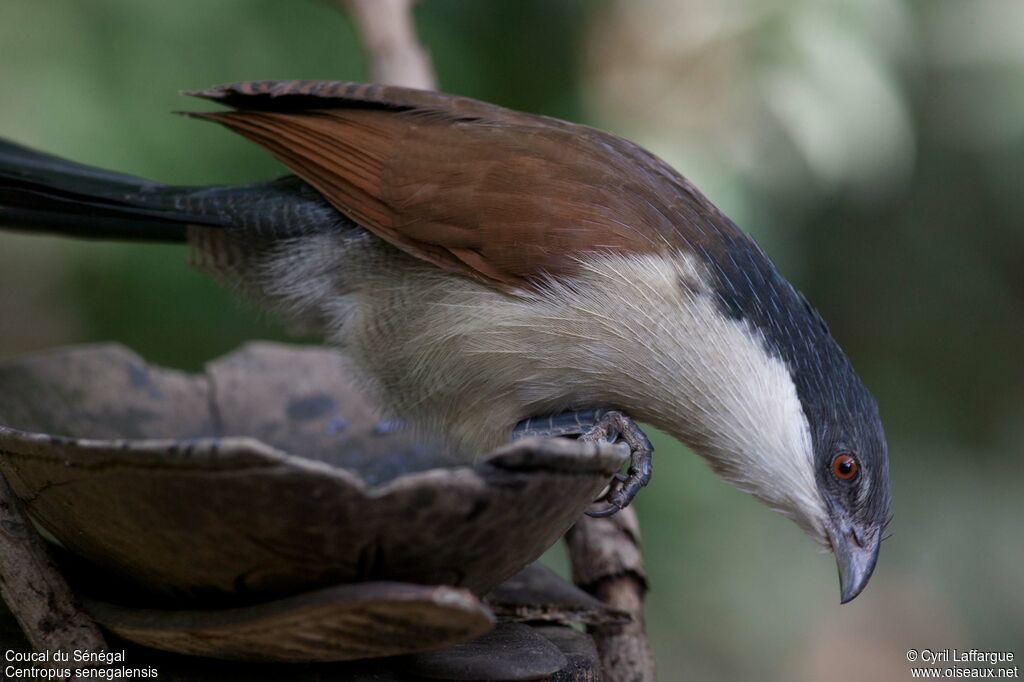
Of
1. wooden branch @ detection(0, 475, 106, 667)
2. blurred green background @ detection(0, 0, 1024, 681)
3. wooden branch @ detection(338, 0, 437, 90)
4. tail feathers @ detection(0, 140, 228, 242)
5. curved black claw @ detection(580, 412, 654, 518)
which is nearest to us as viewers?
wooden branch @ detection(0, 475, 106, 667)

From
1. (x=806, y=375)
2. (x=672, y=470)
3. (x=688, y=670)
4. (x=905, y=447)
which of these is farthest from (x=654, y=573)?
(x=806, y=375)

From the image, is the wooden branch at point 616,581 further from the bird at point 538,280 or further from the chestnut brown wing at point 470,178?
the chestnut brown wing at point 470,178

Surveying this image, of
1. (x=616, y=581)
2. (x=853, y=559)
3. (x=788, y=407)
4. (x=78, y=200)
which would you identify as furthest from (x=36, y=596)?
(x=853, y=559)

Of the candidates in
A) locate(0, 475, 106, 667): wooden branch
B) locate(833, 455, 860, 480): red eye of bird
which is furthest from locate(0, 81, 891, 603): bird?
locate(0, 475, 106, 667): wooden branch

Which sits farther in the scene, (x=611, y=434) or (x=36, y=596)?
(x=611, y=434)

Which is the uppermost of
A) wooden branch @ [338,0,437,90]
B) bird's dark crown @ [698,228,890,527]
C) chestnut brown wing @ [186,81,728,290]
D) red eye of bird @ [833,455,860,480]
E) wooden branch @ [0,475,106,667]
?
wooden branch @ [338,0,437,90]

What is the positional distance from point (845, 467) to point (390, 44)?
5.93 feet

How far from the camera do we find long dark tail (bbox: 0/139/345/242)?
1815 mm

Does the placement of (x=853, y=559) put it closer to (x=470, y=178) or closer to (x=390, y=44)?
(x=470, y=178)

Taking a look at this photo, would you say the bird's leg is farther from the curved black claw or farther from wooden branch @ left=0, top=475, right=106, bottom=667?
wooden branch @ left=0, top=475, right=106, bottom=667

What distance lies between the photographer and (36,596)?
126 cm

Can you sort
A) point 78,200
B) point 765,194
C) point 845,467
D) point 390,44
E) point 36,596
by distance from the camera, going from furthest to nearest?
point 765,194, point 390,44, point 78,200, point 845,467, point 36,596

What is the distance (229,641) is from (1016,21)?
128 inches

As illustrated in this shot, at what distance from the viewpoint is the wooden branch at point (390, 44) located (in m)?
2.77
